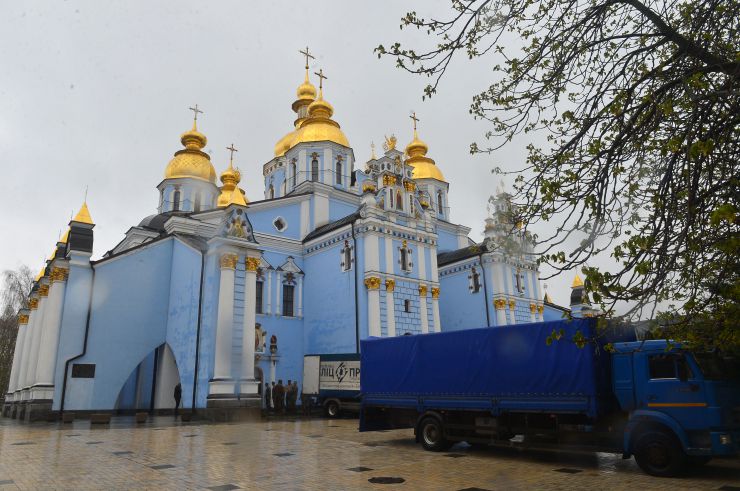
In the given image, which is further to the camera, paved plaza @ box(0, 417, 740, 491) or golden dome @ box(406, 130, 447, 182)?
→ golden dome @ box(406, 130, 447, 182)

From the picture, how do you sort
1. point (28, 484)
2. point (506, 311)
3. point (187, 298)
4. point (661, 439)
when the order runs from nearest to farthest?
point (28, 484)
point (661, 439)
point (187, 298)
point (506, 311)

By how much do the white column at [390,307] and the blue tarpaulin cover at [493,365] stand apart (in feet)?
44.7

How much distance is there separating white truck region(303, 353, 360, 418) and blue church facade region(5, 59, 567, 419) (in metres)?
2.90

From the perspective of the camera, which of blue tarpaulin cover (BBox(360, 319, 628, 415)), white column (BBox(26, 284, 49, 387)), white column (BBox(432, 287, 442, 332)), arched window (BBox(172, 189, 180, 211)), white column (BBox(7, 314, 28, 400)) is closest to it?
blue tarpaulin cover (BBox(360, 319, 628, 415))

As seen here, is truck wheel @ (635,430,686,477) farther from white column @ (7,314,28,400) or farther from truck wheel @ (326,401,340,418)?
white column @ (7,314,28,400)

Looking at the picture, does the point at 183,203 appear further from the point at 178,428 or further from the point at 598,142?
the point at 598,142

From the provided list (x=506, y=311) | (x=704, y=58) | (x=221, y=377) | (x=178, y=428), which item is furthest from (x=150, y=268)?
(x=704, y=58)

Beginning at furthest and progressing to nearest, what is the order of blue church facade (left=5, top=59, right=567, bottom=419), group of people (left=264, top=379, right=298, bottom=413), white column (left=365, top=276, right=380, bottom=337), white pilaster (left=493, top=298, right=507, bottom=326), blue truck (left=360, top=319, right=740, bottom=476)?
white pilaster (left=493, top=298, right=507, bottom=326), white column (left=365, top=276, right=380, bottom=337), group of people (left=264, top=379, right=298, bottom=413), blue church facade (left=5, top=59, right=567, bottom=419), blue truck (left=360, top=319, right=740, bottom=476)

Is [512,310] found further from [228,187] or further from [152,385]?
[152,385]

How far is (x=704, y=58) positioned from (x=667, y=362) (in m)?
5.30

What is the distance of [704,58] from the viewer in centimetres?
627

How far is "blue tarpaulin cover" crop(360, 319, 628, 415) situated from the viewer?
10.0 metres

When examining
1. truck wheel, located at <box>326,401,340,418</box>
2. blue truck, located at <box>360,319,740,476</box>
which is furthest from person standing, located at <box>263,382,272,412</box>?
blue truck, located at <box>360,319,740,476</box>

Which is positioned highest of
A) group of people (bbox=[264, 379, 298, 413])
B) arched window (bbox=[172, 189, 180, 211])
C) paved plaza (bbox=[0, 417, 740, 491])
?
arched window (bbox=[172, 189, 180, 211])
